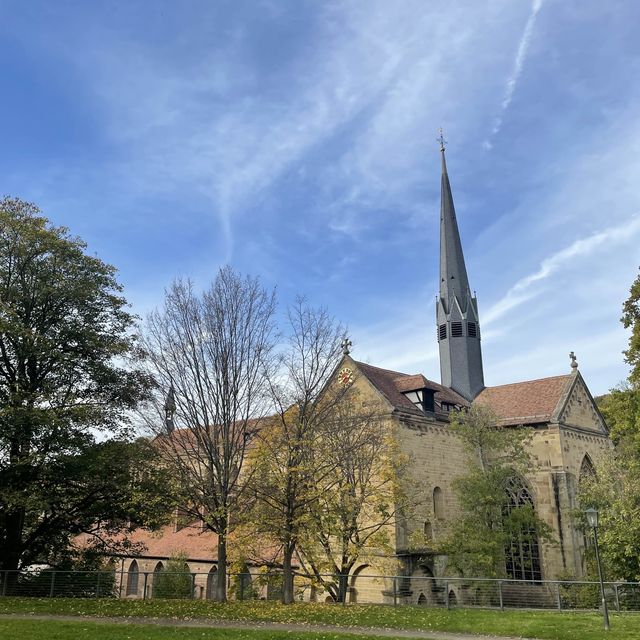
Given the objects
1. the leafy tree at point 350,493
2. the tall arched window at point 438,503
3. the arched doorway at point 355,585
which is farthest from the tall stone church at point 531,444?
the leafy tree at point 350,493

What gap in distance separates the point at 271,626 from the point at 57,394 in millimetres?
12607

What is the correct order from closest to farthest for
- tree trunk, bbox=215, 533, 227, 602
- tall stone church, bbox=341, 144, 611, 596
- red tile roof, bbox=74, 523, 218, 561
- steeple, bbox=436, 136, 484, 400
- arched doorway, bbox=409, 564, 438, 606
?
tree trunk, bbox=215, 533, 227, 602 → arched doorway, bbox=409, 564, 438, 606 → tall stone church, bbox=341, 144, 611, 596 → red tile roof, bbox=74, 523, 218, 561 → steeple, bbox=436, 136, 484, 400

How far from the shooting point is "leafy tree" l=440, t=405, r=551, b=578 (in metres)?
26.0

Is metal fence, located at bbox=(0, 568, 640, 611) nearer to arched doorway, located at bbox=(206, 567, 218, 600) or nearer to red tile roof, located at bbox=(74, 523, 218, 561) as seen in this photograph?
arched doorway, located at bbox=(206, 567, 218, 600)

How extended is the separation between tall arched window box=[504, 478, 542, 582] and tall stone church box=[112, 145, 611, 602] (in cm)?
5

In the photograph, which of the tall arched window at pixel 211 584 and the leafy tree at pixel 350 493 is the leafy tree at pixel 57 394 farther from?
the tall arched window at pixel 211 584

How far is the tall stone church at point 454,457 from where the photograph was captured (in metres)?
28.4

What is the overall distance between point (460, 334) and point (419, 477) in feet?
42.4

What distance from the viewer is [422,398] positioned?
32.7m

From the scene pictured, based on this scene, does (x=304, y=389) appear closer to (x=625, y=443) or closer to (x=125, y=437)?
(x=125, y=437)

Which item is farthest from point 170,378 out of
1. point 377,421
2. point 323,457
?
point 377,421

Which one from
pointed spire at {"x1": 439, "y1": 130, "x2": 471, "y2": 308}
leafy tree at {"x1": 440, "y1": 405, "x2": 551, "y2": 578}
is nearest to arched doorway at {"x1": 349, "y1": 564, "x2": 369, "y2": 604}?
leafy tree at {"x1": 440, "y1": 405, "x2": 551, "y2": 578}

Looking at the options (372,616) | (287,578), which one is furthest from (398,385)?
(372,616)

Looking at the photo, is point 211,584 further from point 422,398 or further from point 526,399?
point 526,399
